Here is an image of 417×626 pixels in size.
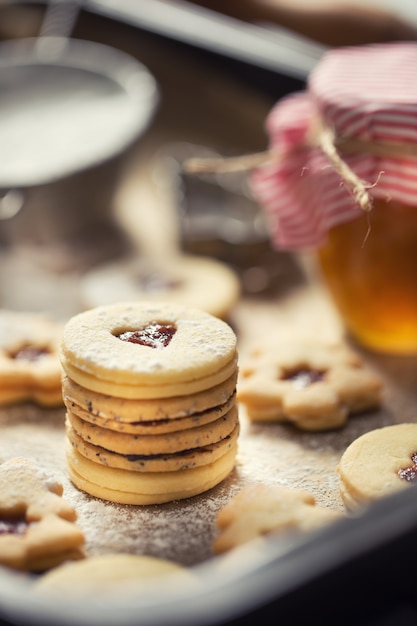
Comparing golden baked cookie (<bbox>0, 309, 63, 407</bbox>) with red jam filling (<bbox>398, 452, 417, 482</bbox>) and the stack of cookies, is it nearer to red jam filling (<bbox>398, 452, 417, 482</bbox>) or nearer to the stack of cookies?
the stack of cookies

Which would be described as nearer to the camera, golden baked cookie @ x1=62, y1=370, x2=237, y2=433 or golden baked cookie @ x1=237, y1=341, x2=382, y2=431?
golden baked cookie @ x1=62, y1=370, x2=237, y2=433

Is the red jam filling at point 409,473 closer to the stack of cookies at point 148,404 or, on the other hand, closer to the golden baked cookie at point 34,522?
the stack of cookies at point 148,404

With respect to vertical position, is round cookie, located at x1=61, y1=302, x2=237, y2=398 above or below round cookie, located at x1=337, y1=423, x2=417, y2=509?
above

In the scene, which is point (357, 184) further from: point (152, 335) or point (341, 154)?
point (152, 335)

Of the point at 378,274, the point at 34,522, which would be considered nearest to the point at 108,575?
the point at 34,522

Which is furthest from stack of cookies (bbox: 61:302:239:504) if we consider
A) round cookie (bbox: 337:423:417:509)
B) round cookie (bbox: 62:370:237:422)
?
round cookie (bbox: 337:423:417:509)

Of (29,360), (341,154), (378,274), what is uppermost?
(341,154)
